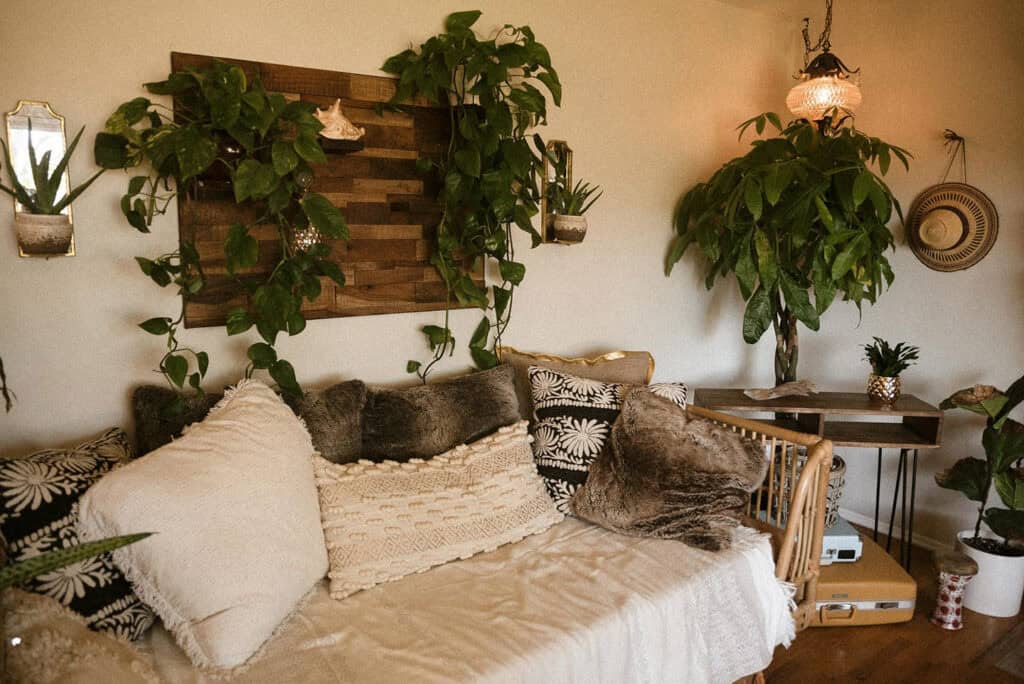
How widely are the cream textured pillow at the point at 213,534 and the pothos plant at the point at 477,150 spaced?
2.52 ft

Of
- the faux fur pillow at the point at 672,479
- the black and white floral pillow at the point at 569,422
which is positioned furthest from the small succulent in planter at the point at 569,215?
the faux fur pillow at the point at 672,479

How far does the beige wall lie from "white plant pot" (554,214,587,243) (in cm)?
14

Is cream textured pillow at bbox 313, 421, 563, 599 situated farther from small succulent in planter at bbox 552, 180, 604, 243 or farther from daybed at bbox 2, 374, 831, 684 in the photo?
small succulent in planter at bbox 552, 180, 604, 243

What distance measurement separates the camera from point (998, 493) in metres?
2.39

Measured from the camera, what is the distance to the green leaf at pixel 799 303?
254 centimetres

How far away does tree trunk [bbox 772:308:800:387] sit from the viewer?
277 cm

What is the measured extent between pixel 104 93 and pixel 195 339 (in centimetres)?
67

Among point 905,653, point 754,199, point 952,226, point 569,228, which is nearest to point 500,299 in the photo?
point 569,228

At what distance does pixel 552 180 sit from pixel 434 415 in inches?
41.2

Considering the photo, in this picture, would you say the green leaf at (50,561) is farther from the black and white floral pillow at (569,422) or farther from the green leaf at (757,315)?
the green leaf at (757,315)

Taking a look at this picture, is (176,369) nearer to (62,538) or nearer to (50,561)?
(62,538)

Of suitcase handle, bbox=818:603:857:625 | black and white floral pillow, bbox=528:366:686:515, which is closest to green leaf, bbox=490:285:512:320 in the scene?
black and white floral pillow, bbox=528:366:686:515

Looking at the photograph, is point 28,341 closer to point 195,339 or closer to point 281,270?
point 195,339

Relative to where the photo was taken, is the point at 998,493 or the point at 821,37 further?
the point at 821,37
